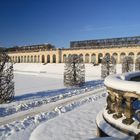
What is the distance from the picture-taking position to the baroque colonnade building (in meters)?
66.6

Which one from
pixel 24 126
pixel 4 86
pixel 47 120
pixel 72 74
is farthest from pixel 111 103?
pixel 72 74

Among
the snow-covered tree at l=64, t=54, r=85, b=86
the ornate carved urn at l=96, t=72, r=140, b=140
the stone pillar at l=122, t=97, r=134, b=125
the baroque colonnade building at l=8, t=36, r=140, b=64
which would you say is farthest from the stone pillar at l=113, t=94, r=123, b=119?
the baroque colonnade building at l=8, t=36, r=140, b=64

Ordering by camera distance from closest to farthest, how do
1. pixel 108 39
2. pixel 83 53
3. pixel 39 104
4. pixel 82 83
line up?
pixel 39 104 → pixel 82 83 → pixel 83 53 → pixel 108 39

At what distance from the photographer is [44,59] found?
87.8 metres

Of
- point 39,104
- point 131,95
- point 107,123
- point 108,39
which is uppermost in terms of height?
point 108,39

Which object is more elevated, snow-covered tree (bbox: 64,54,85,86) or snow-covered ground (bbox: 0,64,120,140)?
snow-covered tree (bbox: 64,54,85,86)

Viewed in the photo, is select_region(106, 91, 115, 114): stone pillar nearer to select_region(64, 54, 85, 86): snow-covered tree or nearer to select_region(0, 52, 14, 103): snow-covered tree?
select_region(0, 52, 14, 103): snow-covered tree

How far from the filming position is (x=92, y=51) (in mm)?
74938

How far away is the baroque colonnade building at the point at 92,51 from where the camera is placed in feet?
219

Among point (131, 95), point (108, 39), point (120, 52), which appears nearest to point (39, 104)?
point (131, 95)

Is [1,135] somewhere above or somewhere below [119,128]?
below

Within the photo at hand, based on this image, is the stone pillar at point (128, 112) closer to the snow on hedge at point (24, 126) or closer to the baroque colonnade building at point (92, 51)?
→ the snow on hedge at point (24, 126)

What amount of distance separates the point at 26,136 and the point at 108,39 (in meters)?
75.6

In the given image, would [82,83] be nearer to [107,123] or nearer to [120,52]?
[107,123]
